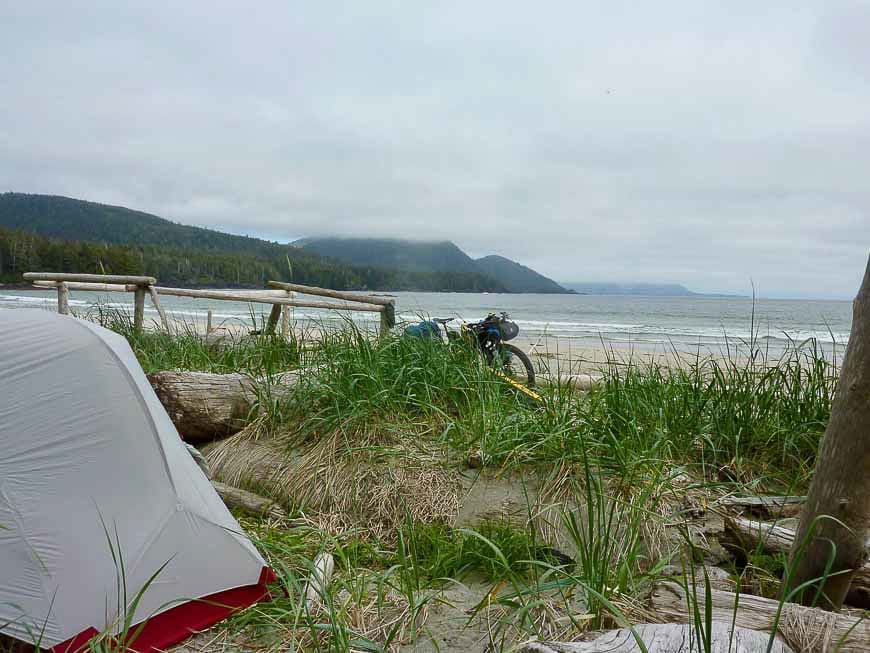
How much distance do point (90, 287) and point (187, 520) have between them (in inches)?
319

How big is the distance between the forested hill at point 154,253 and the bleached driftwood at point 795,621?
546 centimetres

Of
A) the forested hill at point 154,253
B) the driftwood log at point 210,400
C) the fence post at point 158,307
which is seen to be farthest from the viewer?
the forested hill at point 154,253

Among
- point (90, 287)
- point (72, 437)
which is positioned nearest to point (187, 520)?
point (72, 437)

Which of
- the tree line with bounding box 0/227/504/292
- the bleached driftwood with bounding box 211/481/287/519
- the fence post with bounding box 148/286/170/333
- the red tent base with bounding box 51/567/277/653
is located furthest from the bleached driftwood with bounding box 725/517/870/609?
the tree line with bounding box 0/227/504/292

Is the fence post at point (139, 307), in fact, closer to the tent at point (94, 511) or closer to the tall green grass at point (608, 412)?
the tall green grass at point (608, 412)

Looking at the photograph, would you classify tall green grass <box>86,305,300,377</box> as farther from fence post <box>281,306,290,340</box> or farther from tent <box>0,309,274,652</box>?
tent <box>0,309,274,652</box>

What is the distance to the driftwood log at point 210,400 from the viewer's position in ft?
16.9

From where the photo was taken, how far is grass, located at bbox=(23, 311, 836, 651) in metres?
2.62

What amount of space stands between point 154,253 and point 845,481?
3910 centimetres

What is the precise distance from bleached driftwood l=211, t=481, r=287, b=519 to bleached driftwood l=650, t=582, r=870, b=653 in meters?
2.54

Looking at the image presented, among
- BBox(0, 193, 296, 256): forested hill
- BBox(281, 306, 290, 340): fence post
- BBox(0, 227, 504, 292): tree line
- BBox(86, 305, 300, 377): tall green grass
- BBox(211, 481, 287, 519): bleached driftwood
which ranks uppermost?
BBox(0, 193, 296, 256): forested hill

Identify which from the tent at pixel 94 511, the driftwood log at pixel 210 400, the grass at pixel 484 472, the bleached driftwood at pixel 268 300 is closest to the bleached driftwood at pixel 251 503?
the grass at pixel 484 472

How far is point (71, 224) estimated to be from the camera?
64.5 metres

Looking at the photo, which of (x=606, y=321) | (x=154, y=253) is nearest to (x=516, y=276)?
(x=606, y=321)
